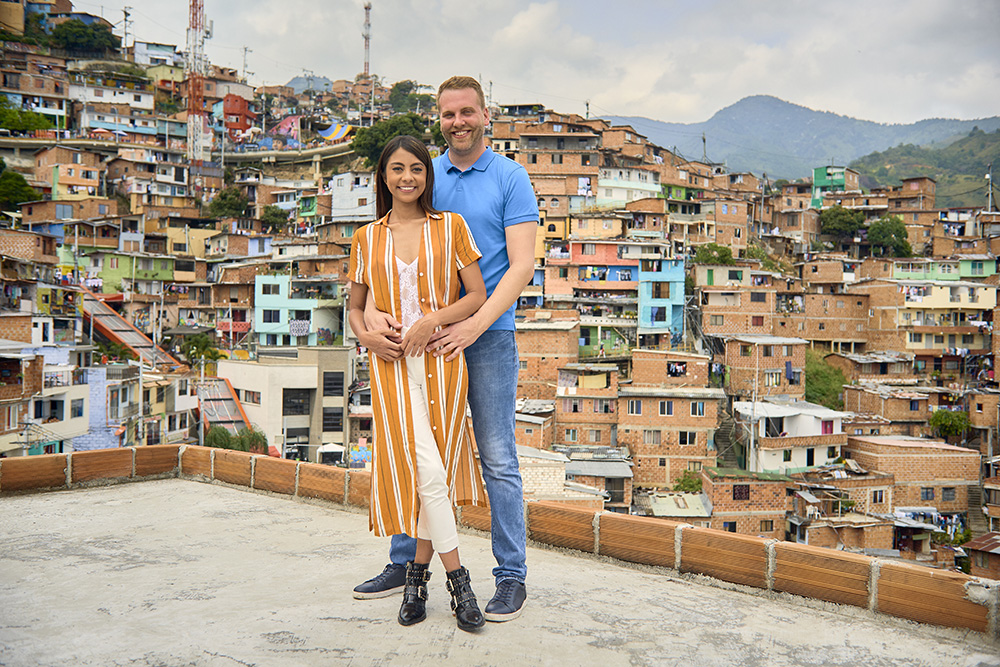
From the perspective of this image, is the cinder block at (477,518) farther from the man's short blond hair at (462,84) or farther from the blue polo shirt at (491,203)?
the man's short blond hair at (462,84)

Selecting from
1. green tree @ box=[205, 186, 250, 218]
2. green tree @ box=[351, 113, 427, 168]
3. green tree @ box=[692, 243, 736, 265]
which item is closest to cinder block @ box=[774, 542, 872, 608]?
green tree @ box=[692, 243, 736, 265]

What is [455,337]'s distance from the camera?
10.2 feet

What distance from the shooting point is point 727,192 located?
48281 millimetres

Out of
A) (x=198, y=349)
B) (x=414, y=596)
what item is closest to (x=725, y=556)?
(x=414, y=596)

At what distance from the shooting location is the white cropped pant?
3.10 meters

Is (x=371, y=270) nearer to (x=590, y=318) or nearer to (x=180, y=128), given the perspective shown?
(x=590, y=318)

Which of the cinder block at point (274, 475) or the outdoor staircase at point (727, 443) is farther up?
the cinder block at point (274, 475)

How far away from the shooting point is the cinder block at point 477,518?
470 centimetres

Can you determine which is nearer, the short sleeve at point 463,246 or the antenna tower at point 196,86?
the short sleeve at point 463,246

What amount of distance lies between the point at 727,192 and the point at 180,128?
3751 cm

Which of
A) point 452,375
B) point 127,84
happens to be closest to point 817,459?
point 452,375

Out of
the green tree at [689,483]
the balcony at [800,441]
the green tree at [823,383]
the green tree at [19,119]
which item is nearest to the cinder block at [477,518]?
the green tree at [689,483]

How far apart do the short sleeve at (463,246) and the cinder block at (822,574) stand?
1997 millimetres

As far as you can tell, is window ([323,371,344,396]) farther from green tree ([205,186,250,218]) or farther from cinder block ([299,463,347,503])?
Answer: cinder block ([299,463,347,503])
